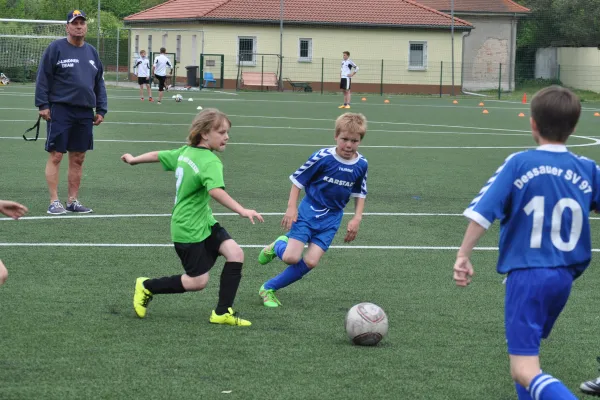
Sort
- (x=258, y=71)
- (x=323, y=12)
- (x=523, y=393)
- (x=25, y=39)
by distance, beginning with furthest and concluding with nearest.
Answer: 1. (x=323, y=12)
2. (x=258, y=71)
3. (x=25, y=39)
4. (x=523, y=393)

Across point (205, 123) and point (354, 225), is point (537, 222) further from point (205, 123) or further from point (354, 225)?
point (354, 225)

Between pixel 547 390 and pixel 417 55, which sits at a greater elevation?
pixel 417 55

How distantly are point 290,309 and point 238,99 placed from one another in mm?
32858

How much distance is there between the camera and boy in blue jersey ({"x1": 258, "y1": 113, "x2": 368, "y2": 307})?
752 centimetres

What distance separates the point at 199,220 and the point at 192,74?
45.5 metres

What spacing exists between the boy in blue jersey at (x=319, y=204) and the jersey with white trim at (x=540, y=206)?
304 centimetres

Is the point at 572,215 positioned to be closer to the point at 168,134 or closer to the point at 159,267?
the point at 159,267

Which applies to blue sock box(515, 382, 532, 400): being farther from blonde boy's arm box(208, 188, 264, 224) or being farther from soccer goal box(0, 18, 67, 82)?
soccer goal box(0, 18, 67, 82)

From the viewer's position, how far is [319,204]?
7.72 m

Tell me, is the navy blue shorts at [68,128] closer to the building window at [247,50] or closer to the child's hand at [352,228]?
the child's hand at [352,228]

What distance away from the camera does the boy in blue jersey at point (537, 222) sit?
4.42 metres

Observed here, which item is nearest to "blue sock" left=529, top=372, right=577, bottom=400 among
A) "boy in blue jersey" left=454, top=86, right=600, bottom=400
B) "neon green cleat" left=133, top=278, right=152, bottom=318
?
"boy in blue jersey" left=454, top=86, right=600, bottom=400

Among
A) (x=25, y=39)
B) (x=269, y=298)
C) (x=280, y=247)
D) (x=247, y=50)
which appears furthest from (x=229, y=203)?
(x=247, y=50)

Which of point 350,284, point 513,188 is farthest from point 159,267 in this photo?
point 513,188
